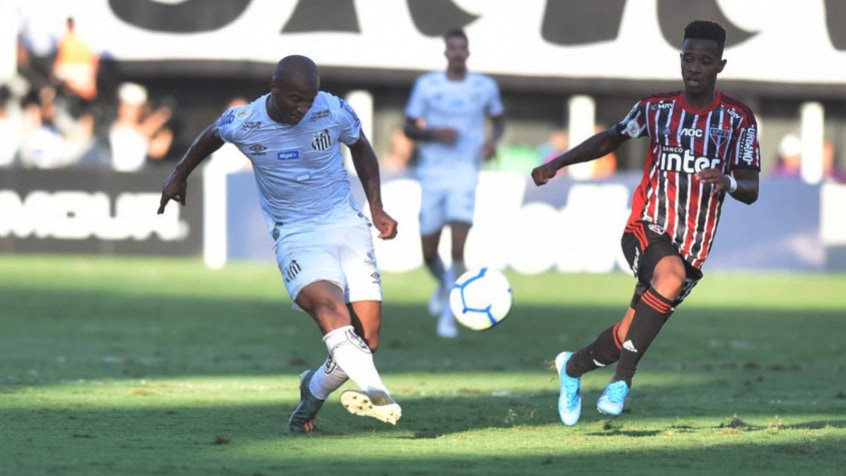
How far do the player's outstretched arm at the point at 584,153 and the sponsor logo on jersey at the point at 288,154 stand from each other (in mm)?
1260

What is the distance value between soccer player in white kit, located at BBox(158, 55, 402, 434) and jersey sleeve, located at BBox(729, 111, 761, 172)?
176 cm

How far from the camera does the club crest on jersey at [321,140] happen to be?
26.8ft

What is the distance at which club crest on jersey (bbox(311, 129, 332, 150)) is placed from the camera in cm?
818

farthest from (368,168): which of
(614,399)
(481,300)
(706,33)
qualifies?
(706,33)

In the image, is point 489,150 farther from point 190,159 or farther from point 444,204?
point 190,159

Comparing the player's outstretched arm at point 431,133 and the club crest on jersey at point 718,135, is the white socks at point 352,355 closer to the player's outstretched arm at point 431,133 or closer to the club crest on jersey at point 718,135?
the club crest on jersey at point 718,135

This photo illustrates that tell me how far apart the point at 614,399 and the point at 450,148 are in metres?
7.28

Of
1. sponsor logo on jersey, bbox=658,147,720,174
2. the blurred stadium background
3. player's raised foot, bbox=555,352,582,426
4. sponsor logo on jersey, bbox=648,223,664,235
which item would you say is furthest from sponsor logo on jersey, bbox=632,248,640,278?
the blurred stadium background

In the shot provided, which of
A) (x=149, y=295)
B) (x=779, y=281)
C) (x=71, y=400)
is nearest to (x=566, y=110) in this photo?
(x=779, y=281)

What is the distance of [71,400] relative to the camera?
952 cm

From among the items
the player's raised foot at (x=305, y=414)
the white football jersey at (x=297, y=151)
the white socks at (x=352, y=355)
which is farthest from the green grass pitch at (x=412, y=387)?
the white football jersey at (x=297, y=151)

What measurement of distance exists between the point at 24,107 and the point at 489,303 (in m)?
20.4

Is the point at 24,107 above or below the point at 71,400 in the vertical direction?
above

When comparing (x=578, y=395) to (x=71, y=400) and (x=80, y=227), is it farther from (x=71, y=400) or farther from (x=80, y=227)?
(x=80, y=227)
